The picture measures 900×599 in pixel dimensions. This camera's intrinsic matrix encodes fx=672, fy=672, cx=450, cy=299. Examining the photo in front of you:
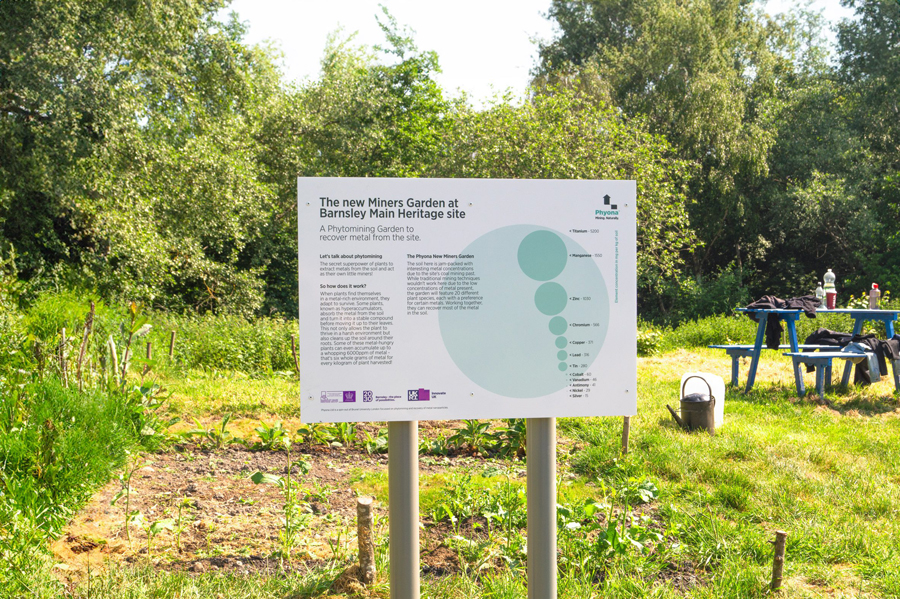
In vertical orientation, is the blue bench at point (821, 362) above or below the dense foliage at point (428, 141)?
below

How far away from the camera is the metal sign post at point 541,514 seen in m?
2.33

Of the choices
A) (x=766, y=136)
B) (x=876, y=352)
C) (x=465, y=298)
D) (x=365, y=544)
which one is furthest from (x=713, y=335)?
(x=465, y=298)

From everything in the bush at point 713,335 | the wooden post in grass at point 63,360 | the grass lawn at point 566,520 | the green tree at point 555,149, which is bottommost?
the grass lawn at point 566,520

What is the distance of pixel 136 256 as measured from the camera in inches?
461

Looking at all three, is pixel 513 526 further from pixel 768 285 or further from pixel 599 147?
pixel 768 285

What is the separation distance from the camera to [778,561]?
8.92 feet

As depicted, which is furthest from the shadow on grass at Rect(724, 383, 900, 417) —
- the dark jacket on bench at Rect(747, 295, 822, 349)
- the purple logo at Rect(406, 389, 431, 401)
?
the purple logo at Rect(406, 389, 431, 401)

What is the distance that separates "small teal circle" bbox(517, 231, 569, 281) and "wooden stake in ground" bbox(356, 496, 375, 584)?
3.83ft

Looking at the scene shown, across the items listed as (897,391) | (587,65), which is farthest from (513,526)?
(587,65)

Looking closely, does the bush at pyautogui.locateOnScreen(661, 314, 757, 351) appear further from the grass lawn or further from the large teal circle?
the large teal circle

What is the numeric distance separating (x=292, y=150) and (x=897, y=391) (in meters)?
15.2

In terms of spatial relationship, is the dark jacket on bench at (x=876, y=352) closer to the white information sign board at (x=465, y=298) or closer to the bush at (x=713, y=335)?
the bush at (x=713, y=335)

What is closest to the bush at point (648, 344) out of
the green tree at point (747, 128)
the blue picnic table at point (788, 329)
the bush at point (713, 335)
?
the bush at point (713, 335)

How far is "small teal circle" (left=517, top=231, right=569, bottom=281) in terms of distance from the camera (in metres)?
2.33
